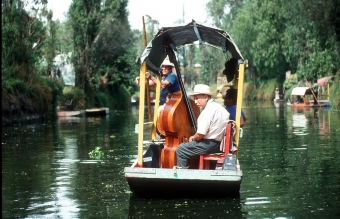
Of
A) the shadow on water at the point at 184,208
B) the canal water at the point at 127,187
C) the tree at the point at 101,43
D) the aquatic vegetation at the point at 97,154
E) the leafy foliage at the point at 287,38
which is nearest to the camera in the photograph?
the shadow on water at the point at 184,208

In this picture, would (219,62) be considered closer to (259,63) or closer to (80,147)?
(259,63)

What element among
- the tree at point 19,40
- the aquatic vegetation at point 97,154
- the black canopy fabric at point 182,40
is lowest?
the aquatic vegetation at point 97,154

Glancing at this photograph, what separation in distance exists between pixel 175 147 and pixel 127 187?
1.13 metres

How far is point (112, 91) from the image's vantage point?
65875 mm

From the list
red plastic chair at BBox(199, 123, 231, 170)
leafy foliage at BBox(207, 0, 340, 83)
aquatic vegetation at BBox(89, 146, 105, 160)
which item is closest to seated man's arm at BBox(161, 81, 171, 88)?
red plastic chair at BBox(199, 123, 231, 170)

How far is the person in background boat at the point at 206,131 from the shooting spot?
→ 440 inches

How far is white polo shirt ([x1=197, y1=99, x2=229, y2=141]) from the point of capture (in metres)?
11.1

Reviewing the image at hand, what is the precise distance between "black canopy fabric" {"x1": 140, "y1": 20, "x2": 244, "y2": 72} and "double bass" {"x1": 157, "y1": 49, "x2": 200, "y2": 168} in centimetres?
44

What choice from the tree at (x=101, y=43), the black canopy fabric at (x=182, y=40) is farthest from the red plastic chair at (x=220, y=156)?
the tree at (x=101, y=43)

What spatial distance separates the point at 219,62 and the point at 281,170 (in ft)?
259

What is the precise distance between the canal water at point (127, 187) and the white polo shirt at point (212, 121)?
41.3 inches

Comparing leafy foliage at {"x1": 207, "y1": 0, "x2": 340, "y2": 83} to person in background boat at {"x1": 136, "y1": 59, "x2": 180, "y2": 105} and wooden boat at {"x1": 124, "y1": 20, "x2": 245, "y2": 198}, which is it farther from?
wooden boat at {"x1": 124, "y1": 20, "x2": 245, "y2": 198}

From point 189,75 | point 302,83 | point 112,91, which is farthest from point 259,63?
point 189,75

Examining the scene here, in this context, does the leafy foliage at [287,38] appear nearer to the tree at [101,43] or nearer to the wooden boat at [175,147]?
the tree at [101,43]
